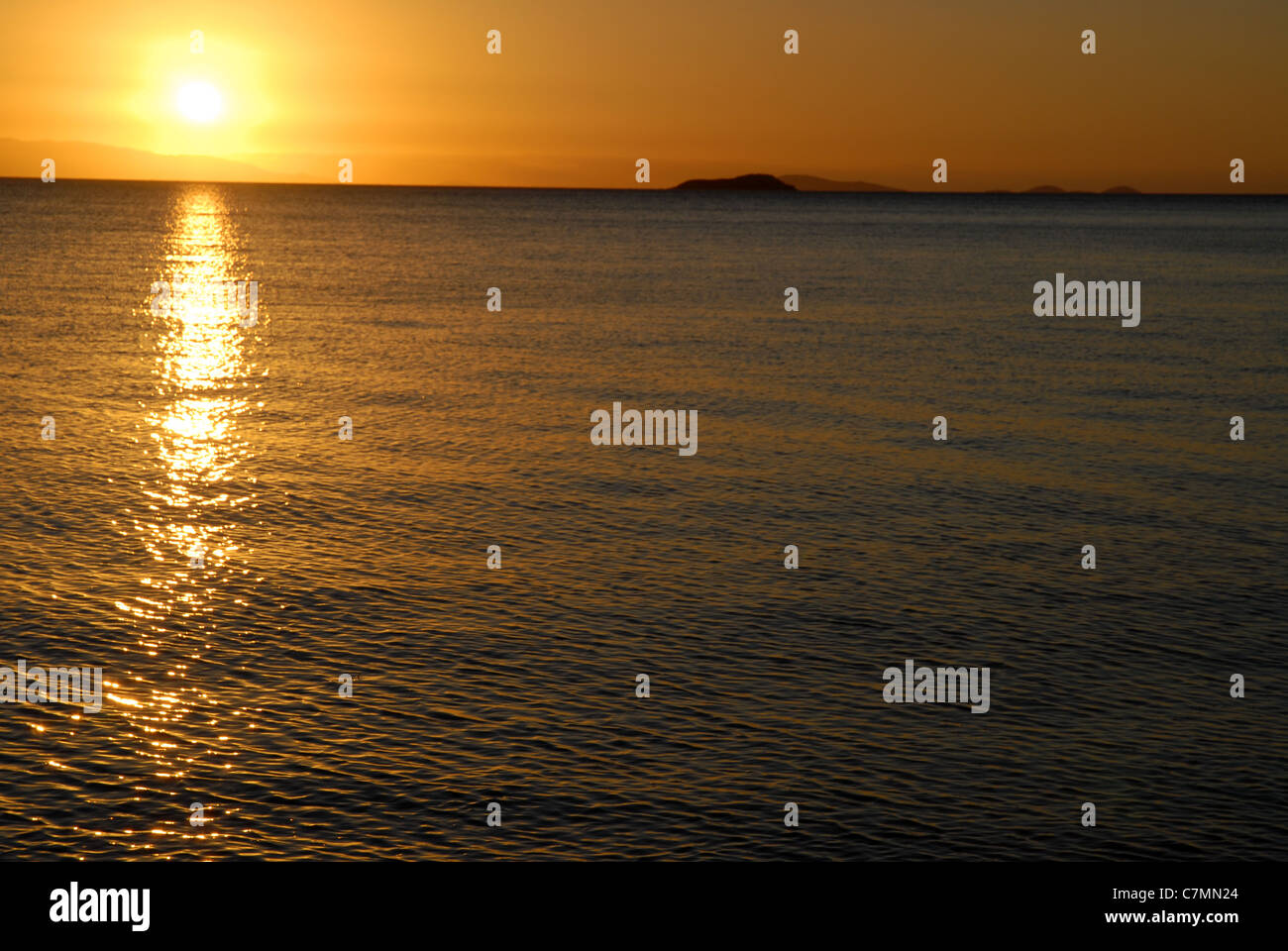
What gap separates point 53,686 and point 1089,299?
101 meters

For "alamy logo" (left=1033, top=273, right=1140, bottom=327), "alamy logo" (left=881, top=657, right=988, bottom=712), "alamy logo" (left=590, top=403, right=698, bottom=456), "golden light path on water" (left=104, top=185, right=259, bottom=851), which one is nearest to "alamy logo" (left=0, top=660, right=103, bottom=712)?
"golden light path on water" (left=104, top=185, right=259, bottom=851)

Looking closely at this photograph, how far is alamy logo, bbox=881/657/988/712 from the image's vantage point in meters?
26.2

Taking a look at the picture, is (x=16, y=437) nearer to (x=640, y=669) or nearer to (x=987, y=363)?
(x=640, y=669)

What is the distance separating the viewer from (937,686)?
2670 centimetres

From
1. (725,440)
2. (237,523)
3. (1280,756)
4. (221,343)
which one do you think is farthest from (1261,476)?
(221,343)

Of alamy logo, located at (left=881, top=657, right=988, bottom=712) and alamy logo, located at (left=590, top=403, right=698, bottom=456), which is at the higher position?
alamy logo, located at (left=590, top=403, right=698, bottom=456)

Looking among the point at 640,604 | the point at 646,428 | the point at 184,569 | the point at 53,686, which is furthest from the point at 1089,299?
the point at 53,686

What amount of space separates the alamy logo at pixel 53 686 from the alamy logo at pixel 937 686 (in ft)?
48.3

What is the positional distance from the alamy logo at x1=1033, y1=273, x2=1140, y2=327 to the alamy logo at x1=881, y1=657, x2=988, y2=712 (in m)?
64.3

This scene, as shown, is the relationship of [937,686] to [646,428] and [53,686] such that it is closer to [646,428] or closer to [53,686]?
[53,686]

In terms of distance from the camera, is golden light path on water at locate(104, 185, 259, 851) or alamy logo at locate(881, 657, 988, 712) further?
alamy logo at locate(881, 657, 988, 712)

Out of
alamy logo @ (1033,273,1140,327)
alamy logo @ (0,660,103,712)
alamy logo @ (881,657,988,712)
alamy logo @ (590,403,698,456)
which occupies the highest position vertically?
alamy logo @ (1033,273,1140,327)
